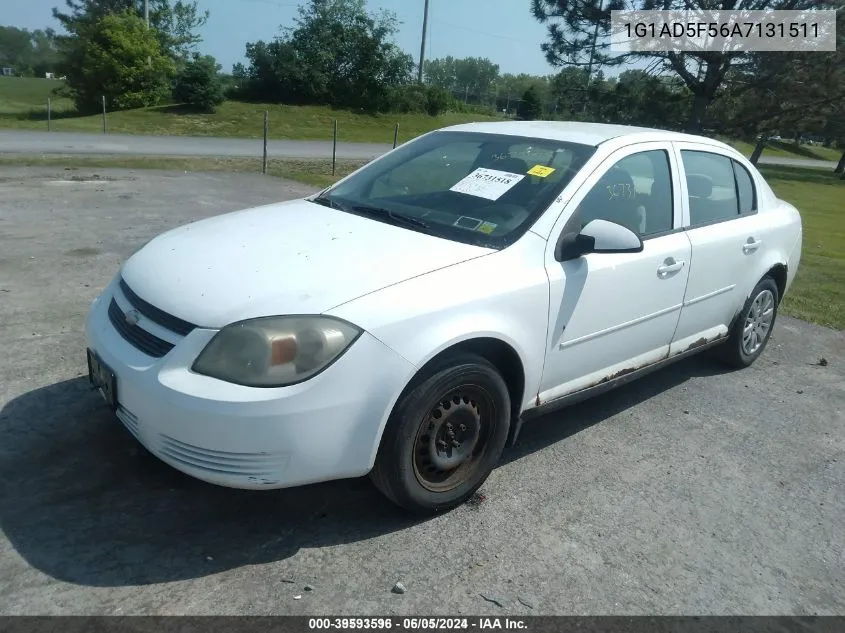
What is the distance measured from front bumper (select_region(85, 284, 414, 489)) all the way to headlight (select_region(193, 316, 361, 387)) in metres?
0.03

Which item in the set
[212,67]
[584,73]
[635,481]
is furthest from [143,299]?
[212,67]

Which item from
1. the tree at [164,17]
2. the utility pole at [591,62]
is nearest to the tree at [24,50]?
the tree at [164,17]

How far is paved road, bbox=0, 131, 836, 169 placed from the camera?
59.9 ft

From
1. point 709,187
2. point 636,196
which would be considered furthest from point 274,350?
point 709,187

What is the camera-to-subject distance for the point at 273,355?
260cm

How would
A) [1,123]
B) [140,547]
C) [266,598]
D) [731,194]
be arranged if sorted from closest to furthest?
[266,598] → [140,547] → [731,194] → [1,123]

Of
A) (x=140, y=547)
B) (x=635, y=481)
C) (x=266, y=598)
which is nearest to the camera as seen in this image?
(x=266, y=598)

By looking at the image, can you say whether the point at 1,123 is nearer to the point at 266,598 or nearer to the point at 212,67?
the point at 212,67

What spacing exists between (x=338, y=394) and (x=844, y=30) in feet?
80.5

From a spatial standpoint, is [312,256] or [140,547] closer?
[140,547]

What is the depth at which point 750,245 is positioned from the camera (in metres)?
4.77

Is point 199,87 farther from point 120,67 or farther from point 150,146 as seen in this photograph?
point 150,146

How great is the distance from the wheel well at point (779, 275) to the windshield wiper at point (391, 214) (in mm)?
3004

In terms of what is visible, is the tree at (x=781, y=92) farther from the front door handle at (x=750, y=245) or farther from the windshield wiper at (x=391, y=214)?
the windshield wiper at (x=391, y=214)
